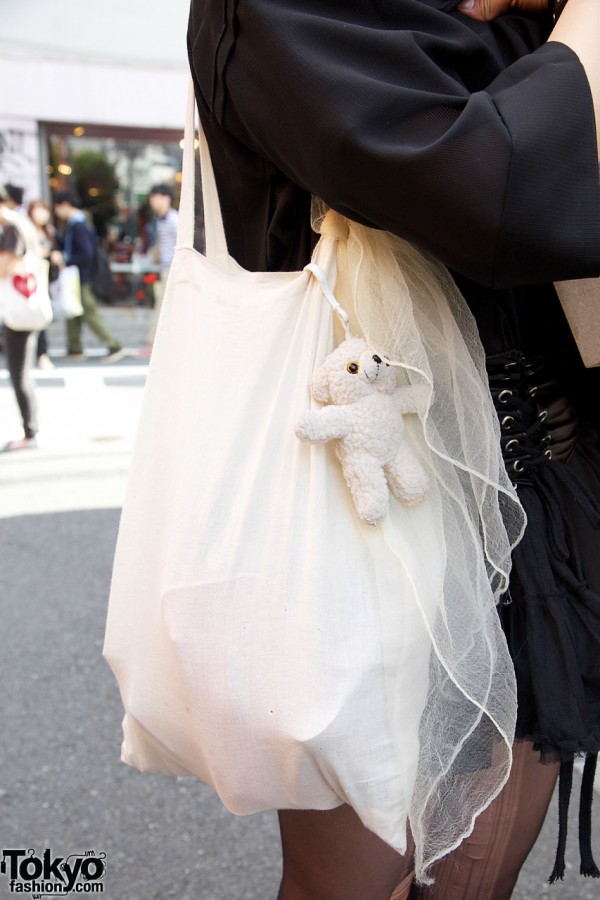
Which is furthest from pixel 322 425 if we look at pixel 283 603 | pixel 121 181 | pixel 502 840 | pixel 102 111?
pixel 102 111

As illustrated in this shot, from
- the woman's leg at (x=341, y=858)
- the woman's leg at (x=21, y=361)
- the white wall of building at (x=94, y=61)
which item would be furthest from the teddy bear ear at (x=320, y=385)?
the white wall of building at (x=94, y=61)

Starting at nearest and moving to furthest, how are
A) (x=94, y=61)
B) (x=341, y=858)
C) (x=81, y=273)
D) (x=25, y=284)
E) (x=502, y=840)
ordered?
(x=341, y=858) < (x=502, y=840) < (x=25, y=284) < (x=81, y=273) < (x=94, y=61)

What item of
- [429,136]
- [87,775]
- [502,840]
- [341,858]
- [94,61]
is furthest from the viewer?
[94,61]

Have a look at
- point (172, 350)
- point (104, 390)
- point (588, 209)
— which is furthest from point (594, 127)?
point (104, 390)

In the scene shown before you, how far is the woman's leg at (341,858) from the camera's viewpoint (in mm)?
993

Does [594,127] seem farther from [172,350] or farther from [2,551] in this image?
[2,551]

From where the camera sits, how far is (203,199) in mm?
1054

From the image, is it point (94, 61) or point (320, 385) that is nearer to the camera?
point (320, 385)

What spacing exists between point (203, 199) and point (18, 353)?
15.9 feet

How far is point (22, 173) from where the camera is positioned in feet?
39.5

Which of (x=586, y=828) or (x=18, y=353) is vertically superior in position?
(x=586, y=828)

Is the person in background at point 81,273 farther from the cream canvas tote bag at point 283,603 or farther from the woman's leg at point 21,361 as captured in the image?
the cream canvas tote bag at point 283,603

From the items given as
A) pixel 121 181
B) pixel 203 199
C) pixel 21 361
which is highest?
pixel 203 199

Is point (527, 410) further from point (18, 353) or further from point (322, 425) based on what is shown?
point (18, 353)
